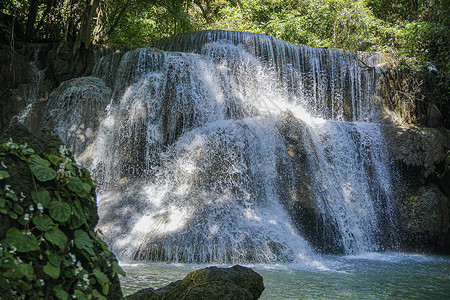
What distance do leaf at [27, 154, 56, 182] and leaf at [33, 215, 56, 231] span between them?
17cm

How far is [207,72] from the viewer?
420 inches

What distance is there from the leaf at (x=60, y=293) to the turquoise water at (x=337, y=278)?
8.54 ft

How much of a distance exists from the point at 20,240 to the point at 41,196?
8.2 inches

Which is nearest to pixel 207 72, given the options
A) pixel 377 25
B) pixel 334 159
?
pixel 334 159

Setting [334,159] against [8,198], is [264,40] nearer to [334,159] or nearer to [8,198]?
[334,159]

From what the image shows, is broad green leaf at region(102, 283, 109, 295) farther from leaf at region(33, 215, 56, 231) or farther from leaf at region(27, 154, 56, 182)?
leaf at region(27, 154, 56, 182)

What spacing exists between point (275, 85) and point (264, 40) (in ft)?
5.04

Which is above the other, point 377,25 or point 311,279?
point 377,25

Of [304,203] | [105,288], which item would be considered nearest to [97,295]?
[105,288]

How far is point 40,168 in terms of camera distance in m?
1.83

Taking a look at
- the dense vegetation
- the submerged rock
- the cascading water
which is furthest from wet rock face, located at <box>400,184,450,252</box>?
the submerged rock

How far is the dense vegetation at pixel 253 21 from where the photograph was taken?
41.9 ft

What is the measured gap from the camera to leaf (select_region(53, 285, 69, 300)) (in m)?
1.67

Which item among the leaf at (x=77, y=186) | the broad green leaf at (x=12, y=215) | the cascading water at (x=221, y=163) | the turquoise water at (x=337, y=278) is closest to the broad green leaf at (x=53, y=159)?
the leaf at (x=77, y=186)
